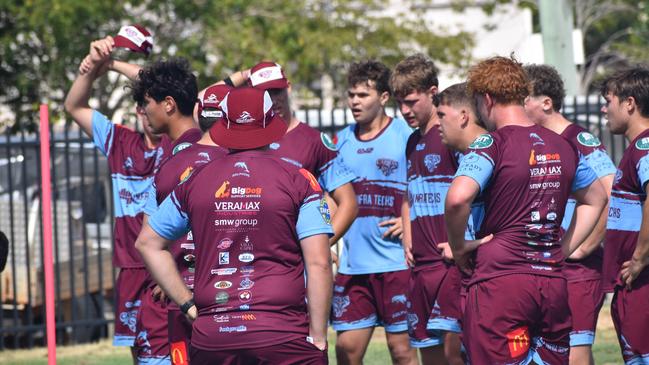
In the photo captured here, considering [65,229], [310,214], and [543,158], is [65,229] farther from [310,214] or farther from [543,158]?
[310,214]

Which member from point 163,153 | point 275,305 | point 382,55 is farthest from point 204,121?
point 382,55

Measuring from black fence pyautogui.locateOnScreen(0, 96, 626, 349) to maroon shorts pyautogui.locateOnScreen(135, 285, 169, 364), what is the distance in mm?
5402

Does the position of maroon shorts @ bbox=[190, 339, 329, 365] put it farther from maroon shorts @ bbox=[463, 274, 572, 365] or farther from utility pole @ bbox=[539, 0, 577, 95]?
utility pole @ bbox=[539, 0, 577, 95]

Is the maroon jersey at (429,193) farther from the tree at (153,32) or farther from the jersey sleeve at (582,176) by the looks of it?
the tree at (153,32)

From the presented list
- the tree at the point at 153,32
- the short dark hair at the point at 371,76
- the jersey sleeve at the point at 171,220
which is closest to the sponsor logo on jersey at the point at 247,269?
the jersey sleeve at the point at 171,220

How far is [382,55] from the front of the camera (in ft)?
85.9

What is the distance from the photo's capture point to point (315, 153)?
24.3ft

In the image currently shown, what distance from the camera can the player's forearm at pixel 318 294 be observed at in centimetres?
504

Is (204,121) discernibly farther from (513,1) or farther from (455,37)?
(513,1)

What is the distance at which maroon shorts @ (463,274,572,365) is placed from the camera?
5.71 metres

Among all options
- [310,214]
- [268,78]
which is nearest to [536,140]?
[310,214]

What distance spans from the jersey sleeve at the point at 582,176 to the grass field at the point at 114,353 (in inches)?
164

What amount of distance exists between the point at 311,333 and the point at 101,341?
26.5 ft

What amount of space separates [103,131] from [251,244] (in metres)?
2.90
